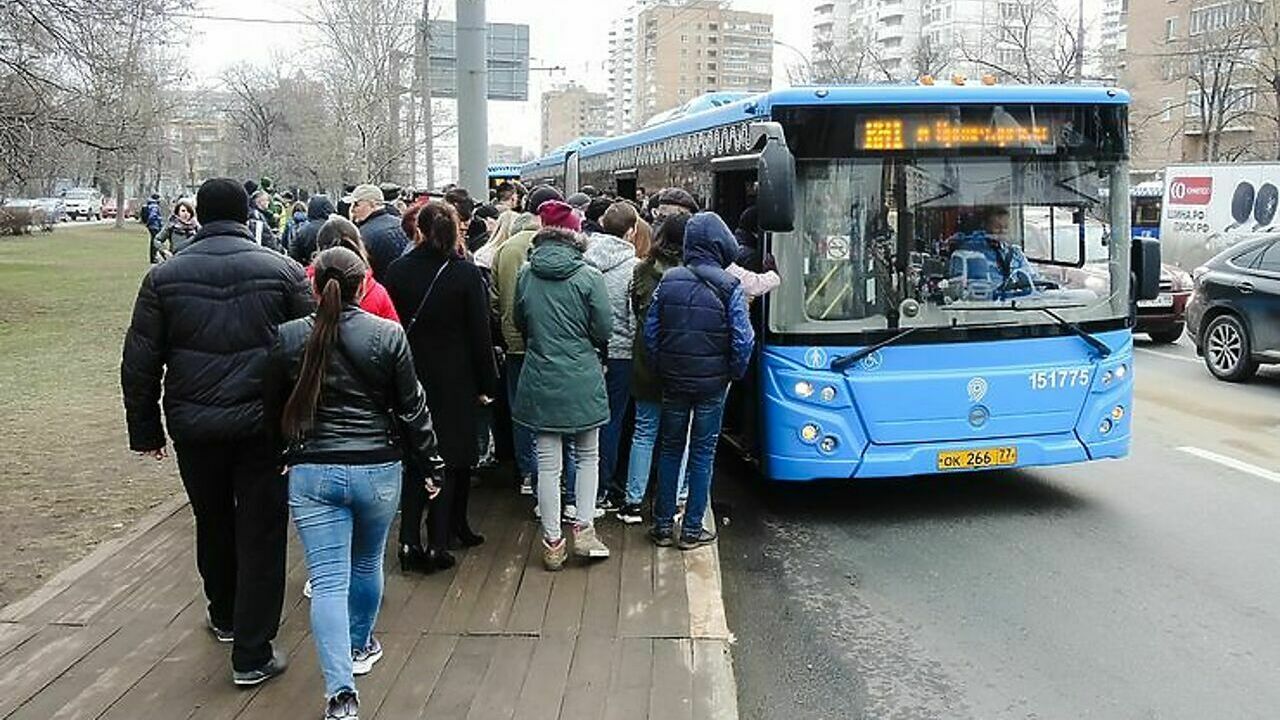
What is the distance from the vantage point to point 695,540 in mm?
6281

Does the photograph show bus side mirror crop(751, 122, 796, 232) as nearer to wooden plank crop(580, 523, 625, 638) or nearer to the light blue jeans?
the light blue jeans

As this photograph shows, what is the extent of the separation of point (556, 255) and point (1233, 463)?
6198 mm

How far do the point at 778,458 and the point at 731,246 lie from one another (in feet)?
5.16

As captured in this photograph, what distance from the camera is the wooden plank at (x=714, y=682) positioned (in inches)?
168

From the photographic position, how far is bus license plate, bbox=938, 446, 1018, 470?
7156 millimetres

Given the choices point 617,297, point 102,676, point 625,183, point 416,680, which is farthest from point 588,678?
point 625,183

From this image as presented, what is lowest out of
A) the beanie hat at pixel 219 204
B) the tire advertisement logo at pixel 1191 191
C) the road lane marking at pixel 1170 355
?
the road lane marking at pixel 1170 355

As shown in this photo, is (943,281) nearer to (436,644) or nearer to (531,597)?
(531,597)

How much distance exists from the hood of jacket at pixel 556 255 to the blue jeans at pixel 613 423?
920 millimetres

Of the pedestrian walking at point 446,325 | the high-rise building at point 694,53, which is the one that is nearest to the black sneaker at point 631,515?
the pedestrian walking at point 446,325

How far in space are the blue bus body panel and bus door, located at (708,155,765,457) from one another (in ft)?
0.74

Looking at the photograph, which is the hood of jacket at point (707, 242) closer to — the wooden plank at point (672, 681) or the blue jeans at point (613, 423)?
the blue jeans at point (613, 423)

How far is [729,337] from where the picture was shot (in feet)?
20.0

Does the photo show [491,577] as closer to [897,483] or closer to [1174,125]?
[897,483]
